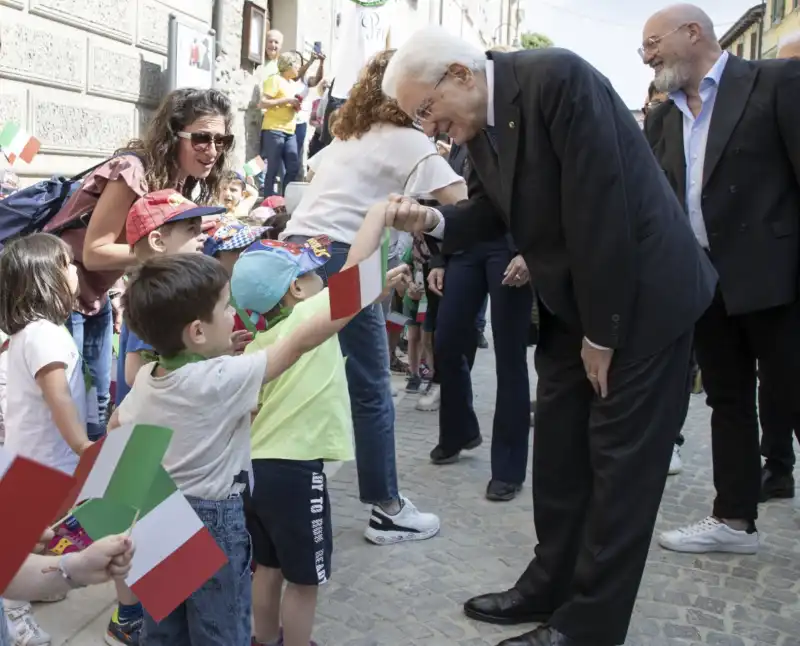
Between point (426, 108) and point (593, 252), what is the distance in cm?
60

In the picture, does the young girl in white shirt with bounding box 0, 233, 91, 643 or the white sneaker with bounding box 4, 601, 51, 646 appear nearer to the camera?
the white sneaker with bounding box 4, 601, 51, 646

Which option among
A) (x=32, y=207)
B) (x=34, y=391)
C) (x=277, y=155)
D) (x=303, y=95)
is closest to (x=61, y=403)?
(x=34, y=391)

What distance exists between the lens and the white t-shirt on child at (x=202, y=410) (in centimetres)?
189

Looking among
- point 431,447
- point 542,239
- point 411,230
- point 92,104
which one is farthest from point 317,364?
point 92,104

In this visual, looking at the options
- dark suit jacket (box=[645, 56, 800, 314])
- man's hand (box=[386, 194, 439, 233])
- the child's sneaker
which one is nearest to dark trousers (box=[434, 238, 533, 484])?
dark suit jacket (box=[645, 56, 800, 314])

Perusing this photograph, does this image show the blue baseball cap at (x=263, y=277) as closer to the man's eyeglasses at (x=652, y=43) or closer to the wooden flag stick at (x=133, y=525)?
the wooden flag stick at (x=133, y=525)

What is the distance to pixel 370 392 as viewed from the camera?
10.8 ft

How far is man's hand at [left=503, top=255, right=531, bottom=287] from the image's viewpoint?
12.1 feet

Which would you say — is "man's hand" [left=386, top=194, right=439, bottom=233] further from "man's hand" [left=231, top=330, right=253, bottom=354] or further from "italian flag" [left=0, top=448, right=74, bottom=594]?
"italian flag" [left=0, top=448, right=74, bottom=594]

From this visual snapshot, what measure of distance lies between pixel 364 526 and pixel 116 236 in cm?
149

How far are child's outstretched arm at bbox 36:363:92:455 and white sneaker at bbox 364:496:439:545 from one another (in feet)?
3.87

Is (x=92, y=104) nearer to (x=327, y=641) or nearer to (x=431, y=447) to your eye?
(x=431, y=447)

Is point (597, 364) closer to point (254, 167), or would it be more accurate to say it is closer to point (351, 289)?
point (351, 289)

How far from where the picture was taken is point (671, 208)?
2385 mm
